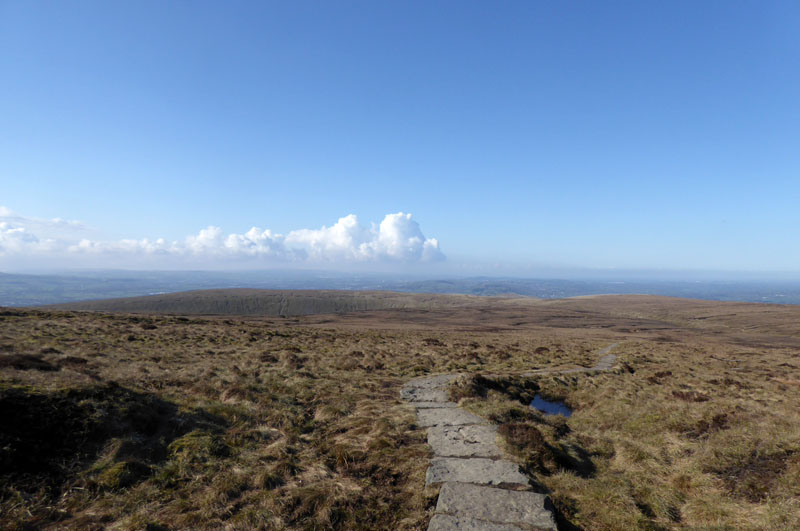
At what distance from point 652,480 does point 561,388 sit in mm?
10620

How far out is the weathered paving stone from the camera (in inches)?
262

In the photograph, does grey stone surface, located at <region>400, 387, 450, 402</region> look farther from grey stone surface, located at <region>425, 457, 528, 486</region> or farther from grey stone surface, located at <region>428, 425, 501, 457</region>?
grey stone surface, located at <region>425, 457, 528, 486</region>

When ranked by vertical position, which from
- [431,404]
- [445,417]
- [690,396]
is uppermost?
[445,417]

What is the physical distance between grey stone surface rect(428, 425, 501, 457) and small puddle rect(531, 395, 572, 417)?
629cm

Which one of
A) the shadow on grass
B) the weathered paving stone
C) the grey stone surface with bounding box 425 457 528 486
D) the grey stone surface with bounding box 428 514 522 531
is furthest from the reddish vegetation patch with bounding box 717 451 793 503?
the shadow on grass

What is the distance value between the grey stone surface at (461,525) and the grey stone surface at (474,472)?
129 centimetres

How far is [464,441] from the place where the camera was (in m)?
10.4

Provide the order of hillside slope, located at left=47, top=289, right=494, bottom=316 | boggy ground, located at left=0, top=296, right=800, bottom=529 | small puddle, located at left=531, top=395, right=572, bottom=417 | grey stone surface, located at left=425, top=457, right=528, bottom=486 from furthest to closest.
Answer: hillside slope, located at left=47, top=289, right=494, bottom=316 → small puddle, located at left=531, top=395, right=572, bottom=417 → grey stone surface, located at left=425, top=457, right=528, bottom=486 → boggy ground, located at left=0, top=296, right=800, bottom=529

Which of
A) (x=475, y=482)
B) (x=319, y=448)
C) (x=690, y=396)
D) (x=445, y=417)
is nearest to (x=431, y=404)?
(x=445, y=417)

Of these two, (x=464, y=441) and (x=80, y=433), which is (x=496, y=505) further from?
(x=80, y=433)

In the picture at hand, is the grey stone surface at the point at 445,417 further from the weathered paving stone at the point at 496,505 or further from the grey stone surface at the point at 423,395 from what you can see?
the weathered paving stone at the point at 496,505

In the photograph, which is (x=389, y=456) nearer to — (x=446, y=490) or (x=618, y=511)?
(x=446, y=490)

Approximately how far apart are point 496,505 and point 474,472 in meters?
1.38

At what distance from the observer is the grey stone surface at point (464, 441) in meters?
9.56
